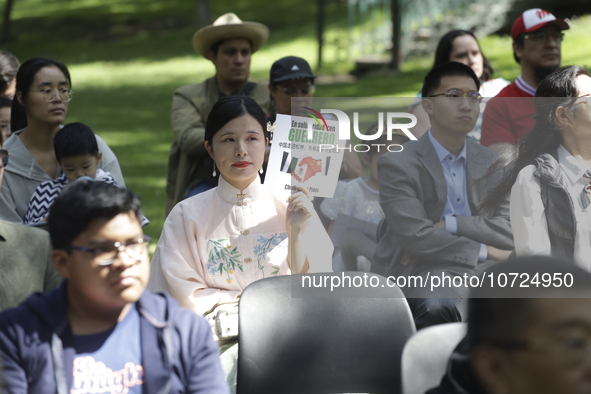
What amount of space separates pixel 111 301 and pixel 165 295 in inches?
9.0

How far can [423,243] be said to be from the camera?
10.3 ft

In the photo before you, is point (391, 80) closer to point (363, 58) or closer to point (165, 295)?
point (363, 58)

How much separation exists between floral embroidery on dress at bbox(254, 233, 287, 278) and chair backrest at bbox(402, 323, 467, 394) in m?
1.05

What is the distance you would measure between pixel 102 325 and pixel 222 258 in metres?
1.03

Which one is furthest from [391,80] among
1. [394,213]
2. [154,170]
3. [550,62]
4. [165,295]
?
[165,295]

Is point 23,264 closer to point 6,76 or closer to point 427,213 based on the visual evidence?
point 427,213

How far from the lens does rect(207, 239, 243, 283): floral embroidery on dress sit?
10.8 ft

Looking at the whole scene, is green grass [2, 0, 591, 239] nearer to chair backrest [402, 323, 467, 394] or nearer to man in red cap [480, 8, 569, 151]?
man in red cap [480, 8, 569, 151]

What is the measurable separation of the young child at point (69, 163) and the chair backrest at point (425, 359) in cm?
212

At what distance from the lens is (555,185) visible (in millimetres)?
2930

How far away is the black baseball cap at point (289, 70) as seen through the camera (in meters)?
4.76

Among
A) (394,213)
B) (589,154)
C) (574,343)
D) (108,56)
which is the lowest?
(574,343)

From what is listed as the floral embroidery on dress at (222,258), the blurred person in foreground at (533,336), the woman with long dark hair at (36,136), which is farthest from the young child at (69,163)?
the blurred person in foreground at (533,336)

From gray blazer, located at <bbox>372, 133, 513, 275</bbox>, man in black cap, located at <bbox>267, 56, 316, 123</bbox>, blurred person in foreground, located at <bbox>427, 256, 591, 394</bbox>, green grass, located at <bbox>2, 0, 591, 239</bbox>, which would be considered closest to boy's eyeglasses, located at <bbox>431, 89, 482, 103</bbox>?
gray blazer, located at <bbox>372, 133, 513, 275</bbox>
